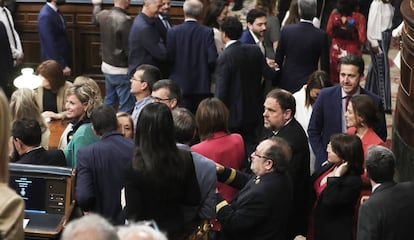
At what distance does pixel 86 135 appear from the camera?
5816mm

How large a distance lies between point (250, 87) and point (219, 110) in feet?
7.51

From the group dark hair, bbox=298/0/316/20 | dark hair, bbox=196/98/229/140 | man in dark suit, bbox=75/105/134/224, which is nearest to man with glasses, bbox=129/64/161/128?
dark hair, bbox=196/98/229/140

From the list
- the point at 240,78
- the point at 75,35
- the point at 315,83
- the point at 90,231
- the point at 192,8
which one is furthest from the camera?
the point at 75,35

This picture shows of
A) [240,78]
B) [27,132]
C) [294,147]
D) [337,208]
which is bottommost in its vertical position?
[337,208]

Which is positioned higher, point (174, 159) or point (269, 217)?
point (174, 159)

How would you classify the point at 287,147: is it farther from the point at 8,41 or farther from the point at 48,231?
the point at 8,41

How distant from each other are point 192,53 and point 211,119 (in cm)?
274

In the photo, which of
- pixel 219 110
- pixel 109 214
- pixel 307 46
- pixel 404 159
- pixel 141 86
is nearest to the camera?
pixel 109 214

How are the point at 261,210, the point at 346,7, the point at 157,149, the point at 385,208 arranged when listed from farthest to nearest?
the point at 346,7
the point at 261,210
the point at 385,208
the point at 157,149

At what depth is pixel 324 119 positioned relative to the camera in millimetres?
6594

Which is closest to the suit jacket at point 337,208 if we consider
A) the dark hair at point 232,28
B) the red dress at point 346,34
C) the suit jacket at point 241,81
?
the suit jacket at point 241,81

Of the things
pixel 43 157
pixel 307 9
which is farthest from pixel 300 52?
pixel 43 157

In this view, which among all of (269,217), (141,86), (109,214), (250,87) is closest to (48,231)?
(109,214)

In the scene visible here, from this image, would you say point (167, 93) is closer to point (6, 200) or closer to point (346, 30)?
point (346, 30)
